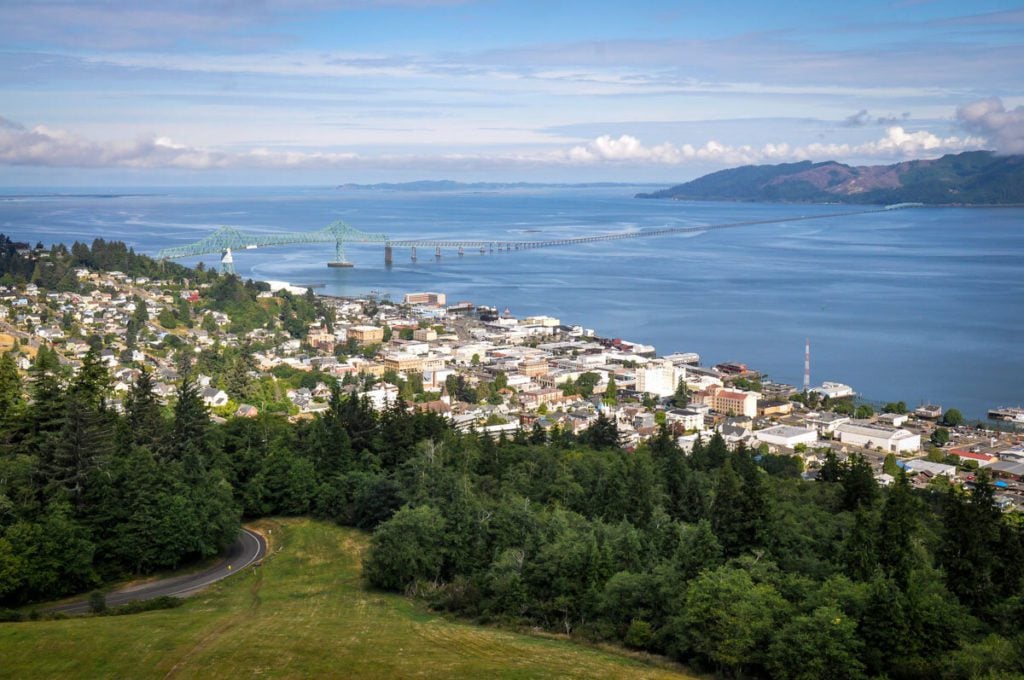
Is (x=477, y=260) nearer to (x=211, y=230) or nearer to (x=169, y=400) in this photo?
(x=211, y=230)

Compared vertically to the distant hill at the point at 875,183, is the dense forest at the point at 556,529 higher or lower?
lower

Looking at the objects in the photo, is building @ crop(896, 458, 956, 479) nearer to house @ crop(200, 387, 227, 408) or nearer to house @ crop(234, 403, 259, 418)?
house @ crop(234, 403, 259, 418)

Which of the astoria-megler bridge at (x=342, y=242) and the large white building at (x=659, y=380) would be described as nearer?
the large white building at (x=659, y=380)

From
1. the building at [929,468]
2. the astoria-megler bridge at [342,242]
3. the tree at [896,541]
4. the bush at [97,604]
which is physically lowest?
the building at [929,468]

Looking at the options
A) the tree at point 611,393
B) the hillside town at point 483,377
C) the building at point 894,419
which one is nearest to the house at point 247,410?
the hillside town at point 483,377

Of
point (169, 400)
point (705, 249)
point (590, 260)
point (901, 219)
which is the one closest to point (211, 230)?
point (590, 260)

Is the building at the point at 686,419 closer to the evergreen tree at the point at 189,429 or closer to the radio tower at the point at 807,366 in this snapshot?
the radio tower at the point at 807,366
